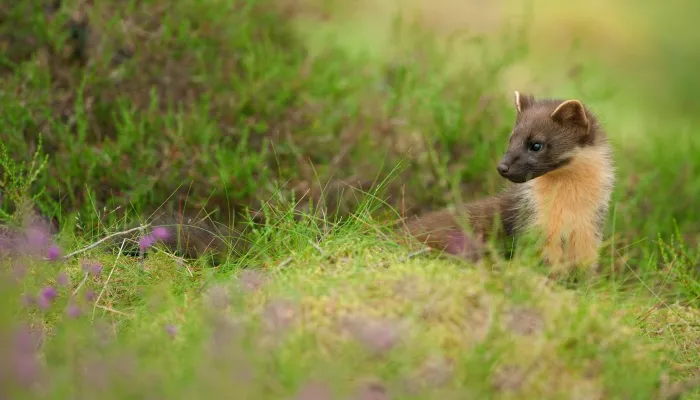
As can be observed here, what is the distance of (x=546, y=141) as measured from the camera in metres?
4.93

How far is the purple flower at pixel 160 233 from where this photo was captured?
4465 mm

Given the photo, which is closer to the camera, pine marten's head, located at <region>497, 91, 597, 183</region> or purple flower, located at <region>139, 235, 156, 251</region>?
purple flower, located at <region>139, 235, 156, 251</region>

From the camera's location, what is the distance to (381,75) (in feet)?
24.6

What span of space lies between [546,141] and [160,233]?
202 centimetres

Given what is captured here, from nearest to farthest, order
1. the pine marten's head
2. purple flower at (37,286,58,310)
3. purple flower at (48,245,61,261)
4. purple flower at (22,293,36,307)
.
→ purple flower at (37,286,58,310) < purple flower at (22,293,36,307) < purple flower at (48,245,61,261) < the pine marten's head

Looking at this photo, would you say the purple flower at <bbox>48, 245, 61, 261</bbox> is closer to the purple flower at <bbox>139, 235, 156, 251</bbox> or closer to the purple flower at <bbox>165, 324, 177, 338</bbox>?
the purple flower at <bbox>139, 235, 156, 251</bbox>

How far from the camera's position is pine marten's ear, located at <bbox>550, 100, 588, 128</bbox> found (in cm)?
492

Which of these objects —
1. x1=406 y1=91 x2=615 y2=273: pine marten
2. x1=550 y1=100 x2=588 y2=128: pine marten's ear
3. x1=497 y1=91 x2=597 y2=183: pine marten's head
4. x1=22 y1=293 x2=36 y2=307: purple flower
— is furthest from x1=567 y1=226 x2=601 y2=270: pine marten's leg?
x1=22 y1=293 x2=36 y2=307: purple flower

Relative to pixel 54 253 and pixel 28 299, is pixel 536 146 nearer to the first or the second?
pixel 54 253

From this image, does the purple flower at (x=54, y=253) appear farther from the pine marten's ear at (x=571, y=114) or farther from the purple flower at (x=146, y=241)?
the pine marten's ear at (x=571, y=114)

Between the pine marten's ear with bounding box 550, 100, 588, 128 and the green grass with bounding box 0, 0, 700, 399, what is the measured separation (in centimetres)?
74

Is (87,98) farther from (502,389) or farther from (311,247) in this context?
(502,389)

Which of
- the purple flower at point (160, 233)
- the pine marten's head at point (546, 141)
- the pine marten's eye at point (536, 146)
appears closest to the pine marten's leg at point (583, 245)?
the pine marten's head at point (546, 141)

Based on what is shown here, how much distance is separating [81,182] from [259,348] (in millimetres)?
3247
